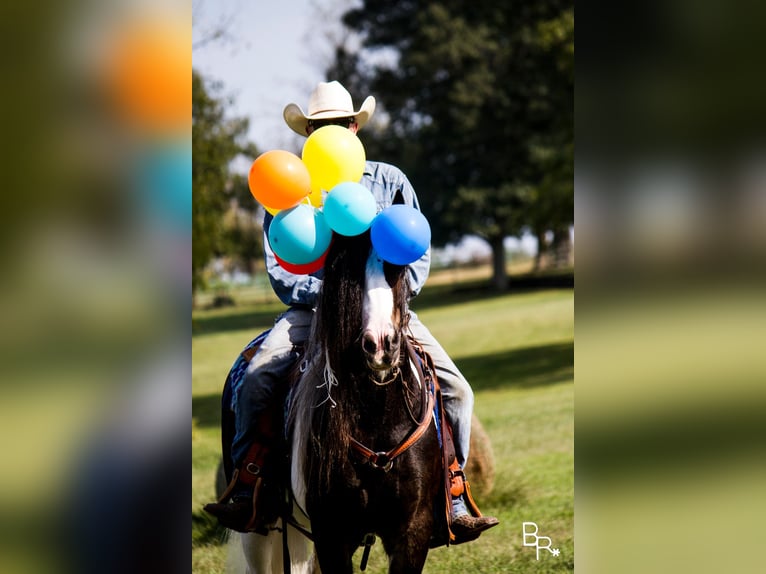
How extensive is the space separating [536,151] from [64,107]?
16.8 meters

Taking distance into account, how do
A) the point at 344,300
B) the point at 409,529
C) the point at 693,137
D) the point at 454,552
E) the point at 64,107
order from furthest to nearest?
the point at 454,552 → the point at 409,529 → the point at 344,300 → the point at 64,107 → the point at 693,137

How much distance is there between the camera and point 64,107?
7.55 ft

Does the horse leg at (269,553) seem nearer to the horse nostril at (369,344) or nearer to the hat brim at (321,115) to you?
the horse nostril at (369,344)

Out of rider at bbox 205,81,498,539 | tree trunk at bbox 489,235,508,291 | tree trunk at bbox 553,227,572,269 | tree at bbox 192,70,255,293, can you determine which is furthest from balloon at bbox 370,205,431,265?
tree trunk at bbox 489,235,508,291

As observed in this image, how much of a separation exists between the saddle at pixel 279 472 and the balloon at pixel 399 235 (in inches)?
23.5

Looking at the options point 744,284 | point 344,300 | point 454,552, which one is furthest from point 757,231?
point 454,552

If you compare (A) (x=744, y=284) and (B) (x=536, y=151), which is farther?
(B) (x=536, y=151)

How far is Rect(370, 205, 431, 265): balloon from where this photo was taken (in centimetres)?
262

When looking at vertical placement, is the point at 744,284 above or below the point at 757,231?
below

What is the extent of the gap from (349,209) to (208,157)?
7080 mm

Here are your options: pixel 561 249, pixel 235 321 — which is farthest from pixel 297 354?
pixel 561 249

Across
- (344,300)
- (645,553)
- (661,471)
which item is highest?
(344,300)

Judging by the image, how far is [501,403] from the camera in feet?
31.8

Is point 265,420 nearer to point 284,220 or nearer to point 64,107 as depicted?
point 284,220
